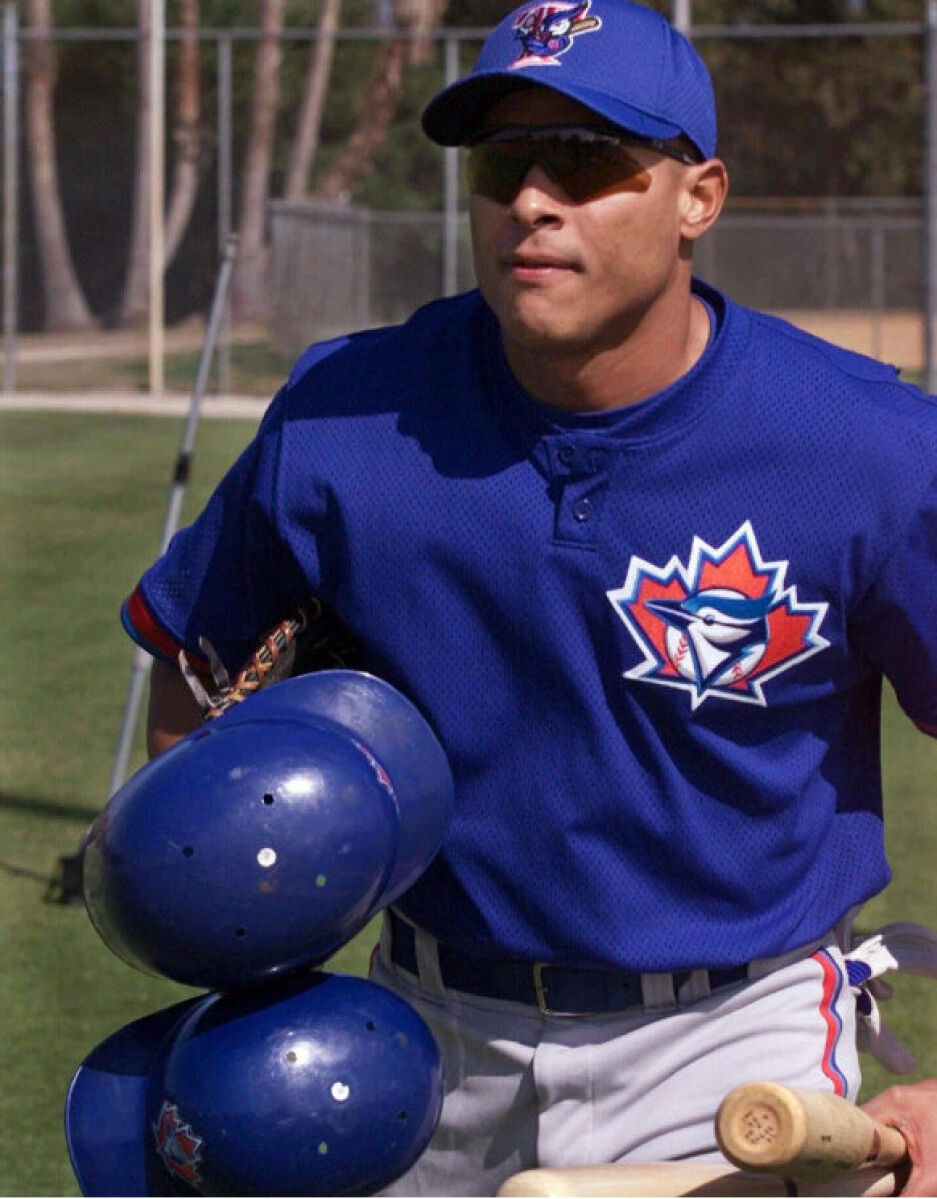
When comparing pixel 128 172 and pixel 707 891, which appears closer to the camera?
pixel 707 891

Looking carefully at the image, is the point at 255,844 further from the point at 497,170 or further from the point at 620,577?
the point at 497,170

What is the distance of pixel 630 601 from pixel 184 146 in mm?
24409

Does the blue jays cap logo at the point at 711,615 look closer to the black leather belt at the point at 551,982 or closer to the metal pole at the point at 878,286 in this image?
the black leather belt at the point at 551,982

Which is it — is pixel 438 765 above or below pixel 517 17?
below

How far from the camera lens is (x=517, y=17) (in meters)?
3.12

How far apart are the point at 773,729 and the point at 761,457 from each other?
389 mm

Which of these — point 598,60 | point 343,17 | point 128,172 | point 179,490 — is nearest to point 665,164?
point 598,60

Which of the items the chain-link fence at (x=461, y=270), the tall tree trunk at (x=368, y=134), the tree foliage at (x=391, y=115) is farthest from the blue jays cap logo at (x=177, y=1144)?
the tall tree trunk at (x=368, y=134)

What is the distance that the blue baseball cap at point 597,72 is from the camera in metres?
2.95

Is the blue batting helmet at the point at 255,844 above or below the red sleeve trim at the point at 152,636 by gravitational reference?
below

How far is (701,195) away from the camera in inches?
123

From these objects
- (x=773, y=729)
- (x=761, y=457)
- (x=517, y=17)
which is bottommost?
(x=773, y=729)

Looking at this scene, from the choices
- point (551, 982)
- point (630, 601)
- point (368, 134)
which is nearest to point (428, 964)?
point (551, 982)

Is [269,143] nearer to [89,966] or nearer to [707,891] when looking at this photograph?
[89,966]
